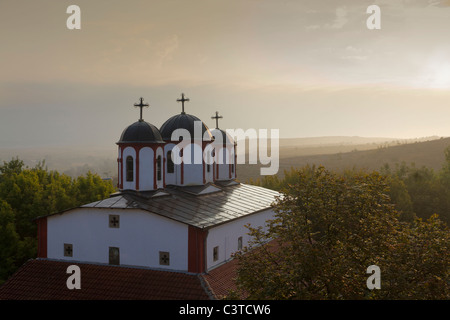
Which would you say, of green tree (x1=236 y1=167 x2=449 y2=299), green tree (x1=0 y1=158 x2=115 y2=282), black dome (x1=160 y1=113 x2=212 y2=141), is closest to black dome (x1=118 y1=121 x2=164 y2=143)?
black dome (x1=160 y1=113 x2=212 y2=141)

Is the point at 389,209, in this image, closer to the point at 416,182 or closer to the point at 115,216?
the point at 115,216

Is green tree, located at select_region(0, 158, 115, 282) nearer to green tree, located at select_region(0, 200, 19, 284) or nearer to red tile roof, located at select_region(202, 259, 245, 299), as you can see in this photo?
green tree, located at select_region(0, 200, 19, 284)

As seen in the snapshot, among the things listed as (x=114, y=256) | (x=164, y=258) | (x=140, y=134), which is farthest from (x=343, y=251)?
(x=140, y=134)

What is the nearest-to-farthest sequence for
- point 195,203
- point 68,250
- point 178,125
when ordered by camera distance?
point 68,250 < point 195,203 < point 178,125

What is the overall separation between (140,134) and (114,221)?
20.5ft

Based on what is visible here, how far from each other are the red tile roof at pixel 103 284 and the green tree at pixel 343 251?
7.60 meters

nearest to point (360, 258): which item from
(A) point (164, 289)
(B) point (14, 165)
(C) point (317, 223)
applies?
(C) point (317, 223)

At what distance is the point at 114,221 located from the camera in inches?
989

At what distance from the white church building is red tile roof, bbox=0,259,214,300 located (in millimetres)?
582

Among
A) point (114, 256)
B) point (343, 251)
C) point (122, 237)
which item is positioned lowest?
point (114, 256)

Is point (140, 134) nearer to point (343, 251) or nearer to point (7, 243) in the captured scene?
point (7, 243)
